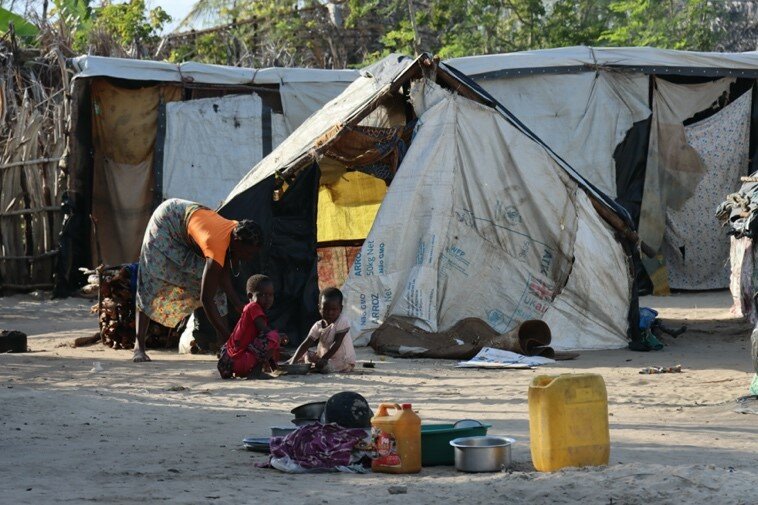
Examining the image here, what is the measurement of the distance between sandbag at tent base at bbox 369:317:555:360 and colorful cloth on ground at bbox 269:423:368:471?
4.00 metres

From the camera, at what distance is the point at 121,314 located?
10133mm

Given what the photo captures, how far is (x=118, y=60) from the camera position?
45.1ft

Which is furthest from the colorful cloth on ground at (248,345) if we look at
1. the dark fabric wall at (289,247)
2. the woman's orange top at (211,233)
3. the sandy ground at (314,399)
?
the dark fabric wall at (289,247)

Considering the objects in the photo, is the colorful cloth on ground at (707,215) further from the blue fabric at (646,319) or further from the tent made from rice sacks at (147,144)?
the blue fabric at (646,319)

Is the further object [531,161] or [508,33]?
[508,33]

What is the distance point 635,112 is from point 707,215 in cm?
150

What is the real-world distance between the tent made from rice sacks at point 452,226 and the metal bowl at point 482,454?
14.9 feet

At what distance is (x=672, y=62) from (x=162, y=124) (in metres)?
5.90

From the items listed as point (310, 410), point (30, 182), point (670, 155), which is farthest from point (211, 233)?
point (670, 155)

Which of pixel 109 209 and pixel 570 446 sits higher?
pixel 109 209

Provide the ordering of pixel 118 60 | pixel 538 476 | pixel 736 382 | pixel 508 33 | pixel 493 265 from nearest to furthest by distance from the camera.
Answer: pixel 538 476
pixel 736 382
pixel 493 265
pixel 118 60
pixel 508 33

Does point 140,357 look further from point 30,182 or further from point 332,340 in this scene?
point 30,182

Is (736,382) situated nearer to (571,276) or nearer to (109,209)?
(571,276)

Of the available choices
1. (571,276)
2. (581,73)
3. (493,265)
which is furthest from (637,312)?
(581,73)
